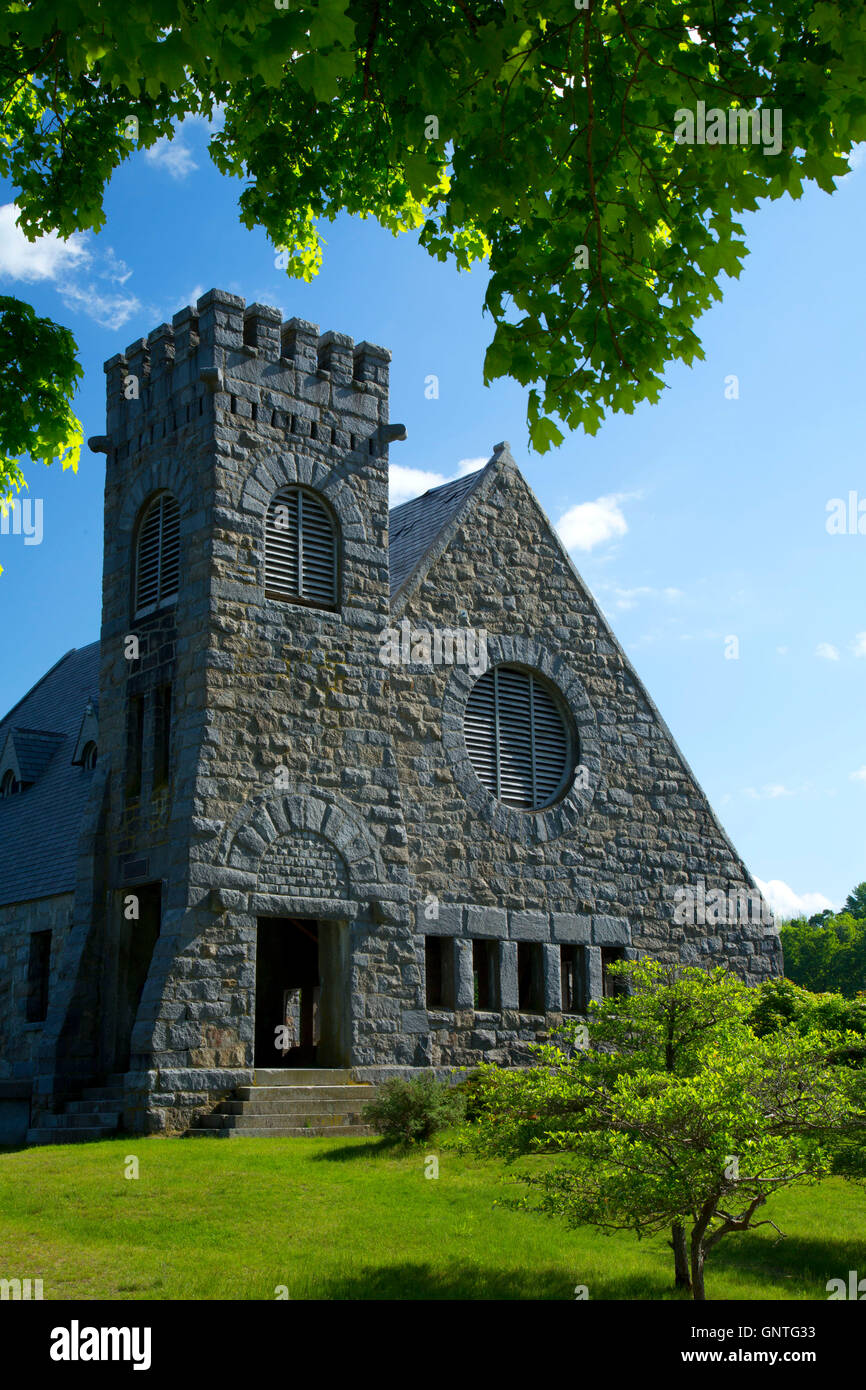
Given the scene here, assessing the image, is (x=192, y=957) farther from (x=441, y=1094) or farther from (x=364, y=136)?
(x=364, y=136)

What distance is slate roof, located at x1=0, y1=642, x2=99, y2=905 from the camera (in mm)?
20953

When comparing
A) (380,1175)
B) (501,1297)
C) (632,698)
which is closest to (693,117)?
(501,1297)

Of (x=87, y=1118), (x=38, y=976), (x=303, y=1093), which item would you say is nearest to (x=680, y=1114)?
(x=303, y=1093)

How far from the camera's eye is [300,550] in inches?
703

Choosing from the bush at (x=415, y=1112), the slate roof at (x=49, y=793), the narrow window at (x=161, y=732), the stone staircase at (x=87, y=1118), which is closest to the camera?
the bush at (x=415, y=1112)

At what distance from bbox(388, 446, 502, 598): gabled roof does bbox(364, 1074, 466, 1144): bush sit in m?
8.31

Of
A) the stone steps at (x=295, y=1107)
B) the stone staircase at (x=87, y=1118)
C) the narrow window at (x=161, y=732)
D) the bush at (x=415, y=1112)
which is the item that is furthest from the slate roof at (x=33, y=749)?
the bush at (x=415, y=1112)

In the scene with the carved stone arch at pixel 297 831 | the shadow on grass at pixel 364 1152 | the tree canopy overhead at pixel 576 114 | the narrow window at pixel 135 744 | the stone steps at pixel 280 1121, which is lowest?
the shadow on grass at pixel 364 1152

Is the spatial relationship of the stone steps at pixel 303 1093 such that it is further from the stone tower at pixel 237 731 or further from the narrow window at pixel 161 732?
the narrow window at pixel 161 732

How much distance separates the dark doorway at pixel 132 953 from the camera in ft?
55.2

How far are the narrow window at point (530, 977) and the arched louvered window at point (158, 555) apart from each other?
24.5ft

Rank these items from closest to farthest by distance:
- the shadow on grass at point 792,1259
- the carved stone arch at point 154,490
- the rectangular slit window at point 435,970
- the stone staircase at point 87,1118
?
the shadow on grass at point 792,1259
the stone staircase at point 87,1118
the carved stone arch at point 154,490
the rectangular slit window at point 435,970

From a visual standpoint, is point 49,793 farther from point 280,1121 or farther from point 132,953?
point 280,1121

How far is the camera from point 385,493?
62.1ft
